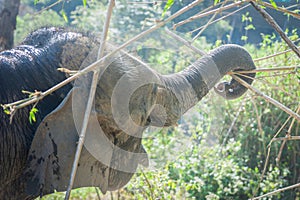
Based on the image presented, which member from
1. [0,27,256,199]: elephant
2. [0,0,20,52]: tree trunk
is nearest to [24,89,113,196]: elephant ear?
[0,27,256,199]: elephant

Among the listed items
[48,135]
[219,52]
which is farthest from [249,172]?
[48,135]

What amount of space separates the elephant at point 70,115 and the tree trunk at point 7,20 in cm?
267

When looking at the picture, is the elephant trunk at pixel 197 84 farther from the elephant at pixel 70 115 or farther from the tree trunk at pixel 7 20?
the tree trunk at pixel 7 20

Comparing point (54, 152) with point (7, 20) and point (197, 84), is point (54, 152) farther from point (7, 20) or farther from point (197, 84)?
point (7, 20)

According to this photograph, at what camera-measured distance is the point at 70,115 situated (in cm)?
274

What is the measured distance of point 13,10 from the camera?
575cm

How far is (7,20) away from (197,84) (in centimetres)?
303

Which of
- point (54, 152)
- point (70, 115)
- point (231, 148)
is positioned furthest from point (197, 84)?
point (231, 148)

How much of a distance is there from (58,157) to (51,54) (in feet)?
1.92

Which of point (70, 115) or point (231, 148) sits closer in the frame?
point (70, 115)

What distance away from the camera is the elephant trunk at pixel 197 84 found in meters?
3.15

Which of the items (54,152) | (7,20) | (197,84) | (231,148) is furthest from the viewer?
(7,20)

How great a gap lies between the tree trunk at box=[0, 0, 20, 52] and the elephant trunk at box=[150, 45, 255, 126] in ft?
9.25

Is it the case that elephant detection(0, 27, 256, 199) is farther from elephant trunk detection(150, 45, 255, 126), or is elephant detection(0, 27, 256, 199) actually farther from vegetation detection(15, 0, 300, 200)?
vegetation detection(15, 0, 300, 200)
